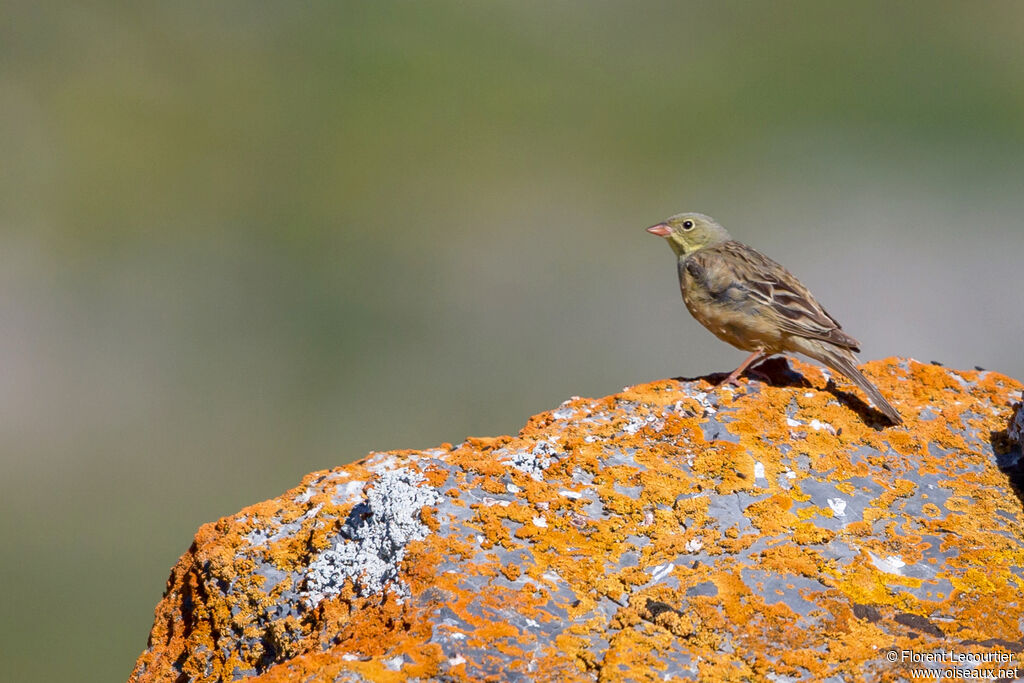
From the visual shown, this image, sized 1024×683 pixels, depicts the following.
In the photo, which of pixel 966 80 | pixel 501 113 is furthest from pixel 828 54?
pixel 501 113

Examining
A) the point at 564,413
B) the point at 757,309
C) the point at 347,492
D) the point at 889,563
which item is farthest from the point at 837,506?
the point at 757,309

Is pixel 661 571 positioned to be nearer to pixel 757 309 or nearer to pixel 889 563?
pixel 889 563

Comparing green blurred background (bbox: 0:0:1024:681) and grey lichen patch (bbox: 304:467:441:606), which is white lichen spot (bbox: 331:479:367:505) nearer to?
grey lichen patch (bbox: 304:467:441:606)

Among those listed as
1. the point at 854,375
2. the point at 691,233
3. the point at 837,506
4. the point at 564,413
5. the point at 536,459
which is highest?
the point at 691,233

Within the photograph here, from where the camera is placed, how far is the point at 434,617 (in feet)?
13.9

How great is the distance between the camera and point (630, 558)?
15.4 feet

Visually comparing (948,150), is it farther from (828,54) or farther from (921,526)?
(921,526)

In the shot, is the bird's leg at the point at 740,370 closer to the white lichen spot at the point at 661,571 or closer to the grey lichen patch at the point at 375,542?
the white lichen spot at the point at 661,571

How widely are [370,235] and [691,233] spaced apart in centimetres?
1482

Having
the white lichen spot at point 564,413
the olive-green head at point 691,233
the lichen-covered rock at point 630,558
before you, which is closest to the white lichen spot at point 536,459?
the lichen-covered rock at point 630,558

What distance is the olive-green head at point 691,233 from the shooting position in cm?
855

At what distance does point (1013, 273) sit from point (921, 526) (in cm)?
1684

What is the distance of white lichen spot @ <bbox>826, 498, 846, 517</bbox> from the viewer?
195 inches

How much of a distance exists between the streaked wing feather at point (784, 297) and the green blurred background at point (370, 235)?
23.8ft
